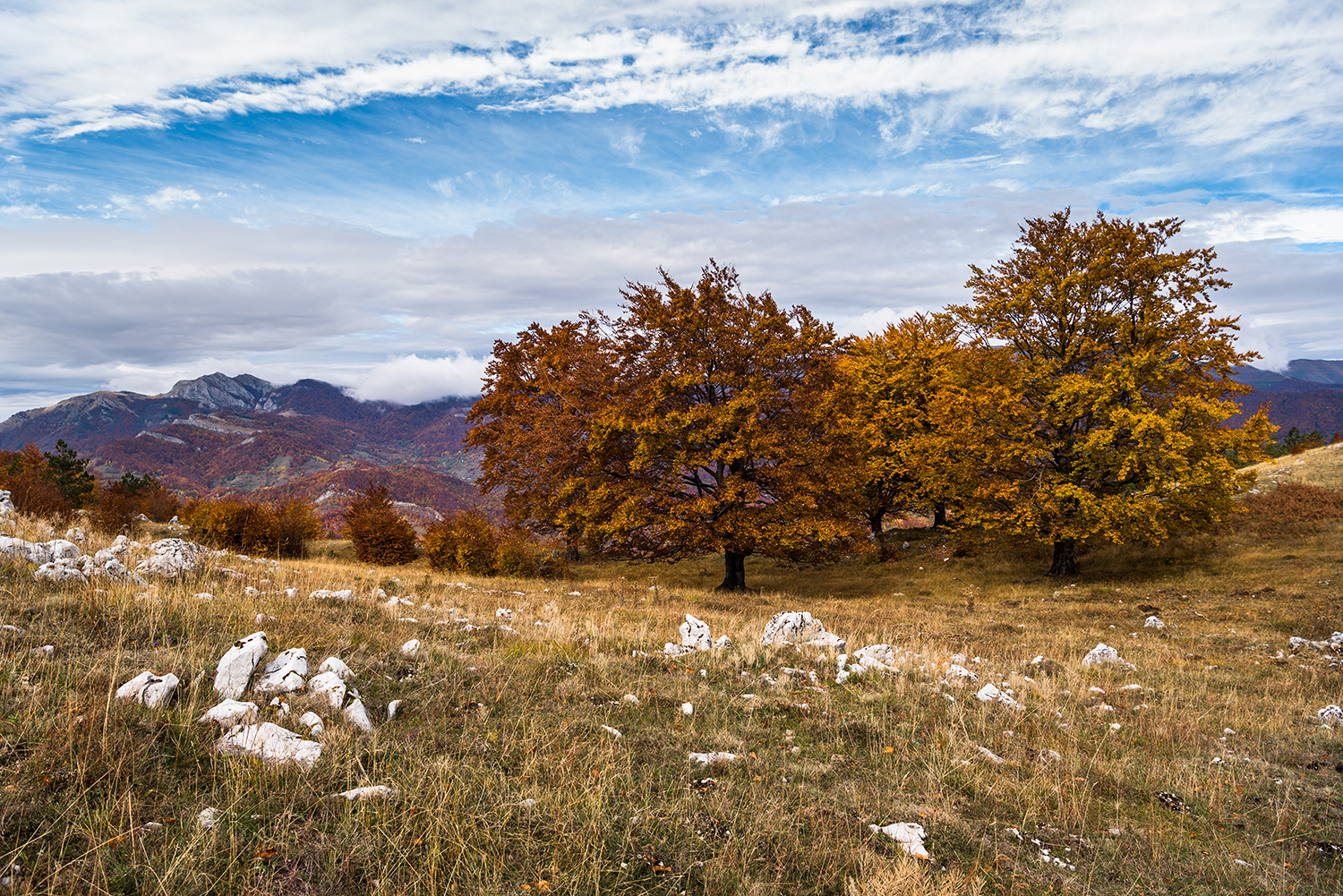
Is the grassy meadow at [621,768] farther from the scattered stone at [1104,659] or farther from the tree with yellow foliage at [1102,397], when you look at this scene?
the tree with yellow foliage at [1102,397]

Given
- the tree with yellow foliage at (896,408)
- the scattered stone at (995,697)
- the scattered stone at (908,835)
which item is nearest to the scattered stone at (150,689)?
the scattered stone at (908,835)

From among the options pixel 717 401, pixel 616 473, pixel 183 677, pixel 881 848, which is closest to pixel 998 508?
pixel 717 401

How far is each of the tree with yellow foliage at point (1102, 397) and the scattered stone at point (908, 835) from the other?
19.3m

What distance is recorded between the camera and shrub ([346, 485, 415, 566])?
2852 cm

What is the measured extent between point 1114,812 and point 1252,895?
107cm

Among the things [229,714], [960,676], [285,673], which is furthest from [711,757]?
[960,676]

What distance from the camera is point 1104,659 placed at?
11.5 meters

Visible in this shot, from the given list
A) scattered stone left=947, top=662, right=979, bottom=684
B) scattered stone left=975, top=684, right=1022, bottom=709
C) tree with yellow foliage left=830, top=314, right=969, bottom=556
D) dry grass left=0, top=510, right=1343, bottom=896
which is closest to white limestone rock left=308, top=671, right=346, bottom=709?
dry grass left=0, top=510, right=1343, bottom=896

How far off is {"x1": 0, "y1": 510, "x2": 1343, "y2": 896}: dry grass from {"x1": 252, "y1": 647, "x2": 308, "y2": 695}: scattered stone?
1.36 ft

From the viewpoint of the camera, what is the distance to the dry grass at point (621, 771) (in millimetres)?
3562

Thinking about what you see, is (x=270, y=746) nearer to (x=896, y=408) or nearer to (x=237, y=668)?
(x=237, y=668)

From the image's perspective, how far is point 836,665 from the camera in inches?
369

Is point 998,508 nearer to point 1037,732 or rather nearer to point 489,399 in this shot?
point 1037,732

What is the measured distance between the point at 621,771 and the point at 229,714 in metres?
3.24
